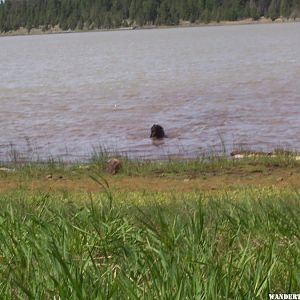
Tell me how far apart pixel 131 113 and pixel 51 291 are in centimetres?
2233

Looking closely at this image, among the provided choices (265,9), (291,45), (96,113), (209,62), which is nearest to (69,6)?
(265,9)

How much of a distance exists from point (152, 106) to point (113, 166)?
1357cm

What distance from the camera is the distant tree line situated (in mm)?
152500

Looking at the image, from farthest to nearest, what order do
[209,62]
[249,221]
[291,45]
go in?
[291,45] < [209,62] < [249,221]

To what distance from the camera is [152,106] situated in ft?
Answer: 90.4

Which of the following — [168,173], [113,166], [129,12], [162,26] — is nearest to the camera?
[168,173]

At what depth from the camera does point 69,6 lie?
174 meters

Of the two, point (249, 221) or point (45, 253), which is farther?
point (249, 221)

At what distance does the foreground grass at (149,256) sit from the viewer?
3.78 metres

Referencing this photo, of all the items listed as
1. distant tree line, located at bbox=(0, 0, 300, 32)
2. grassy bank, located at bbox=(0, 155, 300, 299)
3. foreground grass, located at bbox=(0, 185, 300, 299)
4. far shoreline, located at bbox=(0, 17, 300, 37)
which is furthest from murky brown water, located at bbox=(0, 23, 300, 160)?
distant tree line, located at bbox=(0, 0, 300, 32)

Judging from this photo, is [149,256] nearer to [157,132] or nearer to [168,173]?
[168,173]

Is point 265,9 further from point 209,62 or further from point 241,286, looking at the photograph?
point 241,286

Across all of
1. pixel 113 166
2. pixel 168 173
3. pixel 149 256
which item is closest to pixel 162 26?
pixel 113 166

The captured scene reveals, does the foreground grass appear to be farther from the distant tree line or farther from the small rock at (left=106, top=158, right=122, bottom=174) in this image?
the distant tree line
